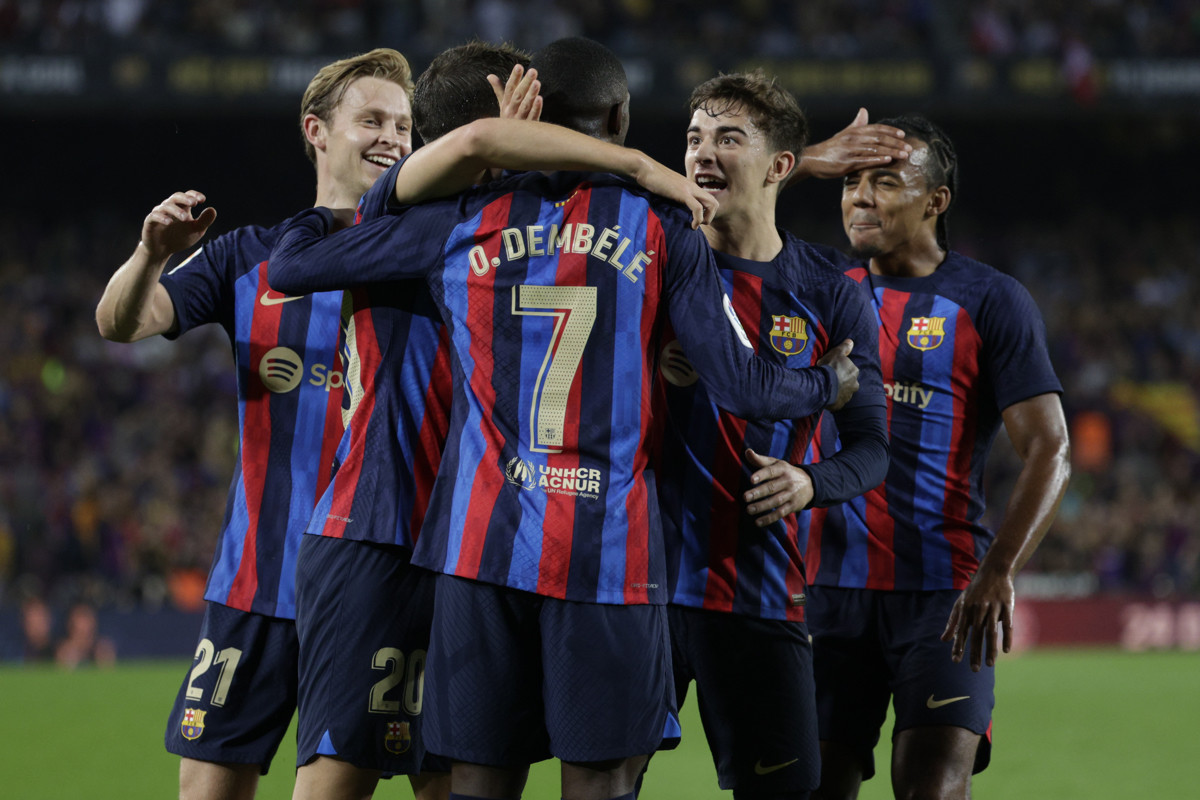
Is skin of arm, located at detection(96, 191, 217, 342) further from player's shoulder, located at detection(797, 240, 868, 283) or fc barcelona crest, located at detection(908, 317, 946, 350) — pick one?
fc barcelona crest, located at detection(908, 317, 946, 350)

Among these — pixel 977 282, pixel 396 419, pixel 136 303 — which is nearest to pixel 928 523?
pixel 977 282

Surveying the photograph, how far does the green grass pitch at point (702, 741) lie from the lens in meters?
7.77

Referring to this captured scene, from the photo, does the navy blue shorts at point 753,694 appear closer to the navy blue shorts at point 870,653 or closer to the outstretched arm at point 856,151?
the navy blue shorts at point 870,653

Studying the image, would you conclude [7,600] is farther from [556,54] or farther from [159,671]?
[556,54]

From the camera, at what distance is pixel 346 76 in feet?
13.7

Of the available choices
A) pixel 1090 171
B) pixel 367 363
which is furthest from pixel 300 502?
pixel 1090 171

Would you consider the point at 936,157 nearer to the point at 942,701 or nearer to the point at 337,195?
the point at 942,701

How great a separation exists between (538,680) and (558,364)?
719mm

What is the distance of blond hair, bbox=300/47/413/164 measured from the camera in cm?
417

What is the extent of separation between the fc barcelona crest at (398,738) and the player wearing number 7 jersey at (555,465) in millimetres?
356

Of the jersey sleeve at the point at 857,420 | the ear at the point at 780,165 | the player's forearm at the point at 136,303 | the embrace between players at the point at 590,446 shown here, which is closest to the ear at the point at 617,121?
the embrace between players at the point at 590,446

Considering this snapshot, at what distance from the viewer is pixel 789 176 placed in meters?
4.00

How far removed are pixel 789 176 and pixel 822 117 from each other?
1710 cm

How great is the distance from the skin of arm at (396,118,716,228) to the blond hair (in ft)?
3.53
